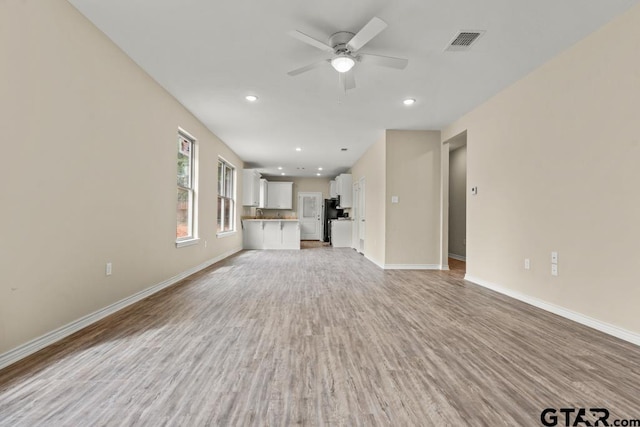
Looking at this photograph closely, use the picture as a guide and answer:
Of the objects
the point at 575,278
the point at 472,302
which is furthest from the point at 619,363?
the point at 472,302

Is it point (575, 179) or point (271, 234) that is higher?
point (575, 179)

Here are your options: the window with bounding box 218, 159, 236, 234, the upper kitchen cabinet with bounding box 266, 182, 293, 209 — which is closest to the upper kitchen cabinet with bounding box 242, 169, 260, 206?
the window with bounding box 218, 159, 236, 234

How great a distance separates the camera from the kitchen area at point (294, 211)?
8984 millimetres

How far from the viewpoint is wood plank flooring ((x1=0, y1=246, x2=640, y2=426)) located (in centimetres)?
144

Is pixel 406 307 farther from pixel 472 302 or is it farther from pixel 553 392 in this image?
pixel 553 392

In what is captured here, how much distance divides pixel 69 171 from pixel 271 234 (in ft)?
22.1

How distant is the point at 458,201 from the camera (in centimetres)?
706

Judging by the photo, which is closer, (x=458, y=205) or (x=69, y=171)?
(x=69, y=171)

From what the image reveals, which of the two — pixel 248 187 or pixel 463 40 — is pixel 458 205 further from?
pixel 248 187

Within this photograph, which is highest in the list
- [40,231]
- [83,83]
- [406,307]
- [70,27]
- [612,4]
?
[612,4]

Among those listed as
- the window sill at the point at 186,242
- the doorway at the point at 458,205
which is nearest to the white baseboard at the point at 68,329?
the window sill at the point at 186,242

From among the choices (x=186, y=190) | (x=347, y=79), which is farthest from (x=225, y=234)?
(x=347, y=79)

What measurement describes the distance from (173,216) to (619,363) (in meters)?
4.66

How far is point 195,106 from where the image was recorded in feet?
14.8
